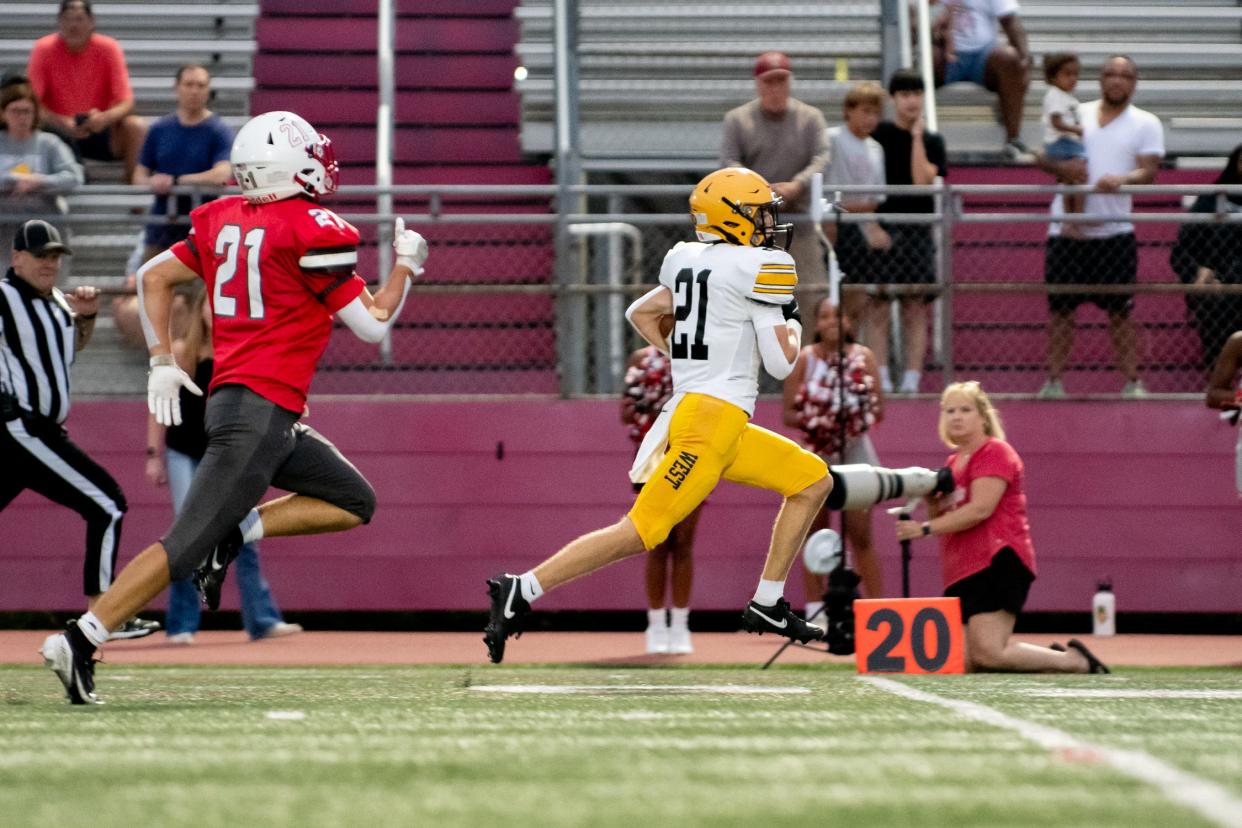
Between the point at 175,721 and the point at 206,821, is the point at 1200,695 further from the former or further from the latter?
the point at 206,821

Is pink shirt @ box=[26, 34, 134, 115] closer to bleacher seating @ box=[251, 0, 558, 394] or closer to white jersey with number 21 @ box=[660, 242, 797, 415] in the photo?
bleacher seating @ box=[251, 0, 558, 394]

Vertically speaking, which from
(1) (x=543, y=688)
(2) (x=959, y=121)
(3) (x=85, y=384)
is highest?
(2) (x=959, y=121)

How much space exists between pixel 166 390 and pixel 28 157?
5793mm

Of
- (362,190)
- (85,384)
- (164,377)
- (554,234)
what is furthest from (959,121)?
(164,377)

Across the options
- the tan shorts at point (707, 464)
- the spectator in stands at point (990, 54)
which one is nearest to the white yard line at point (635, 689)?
the tan shorts at point (707, 464)

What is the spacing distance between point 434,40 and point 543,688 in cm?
926

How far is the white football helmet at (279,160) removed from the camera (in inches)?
255

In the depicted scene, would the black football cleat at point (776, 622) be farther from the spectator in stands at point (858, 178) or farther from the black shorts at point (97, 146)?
the black shorts at point (97, 146)

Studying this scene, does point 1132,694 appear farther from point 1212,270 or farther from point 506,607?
point 1212,270

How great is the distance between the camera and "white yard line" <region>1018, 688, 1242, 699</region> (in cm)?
658

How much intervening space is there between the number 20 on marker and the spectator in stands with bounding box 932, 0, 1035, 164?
5946 millimetres

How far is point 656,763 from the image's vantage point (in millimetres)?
Answer: 4434

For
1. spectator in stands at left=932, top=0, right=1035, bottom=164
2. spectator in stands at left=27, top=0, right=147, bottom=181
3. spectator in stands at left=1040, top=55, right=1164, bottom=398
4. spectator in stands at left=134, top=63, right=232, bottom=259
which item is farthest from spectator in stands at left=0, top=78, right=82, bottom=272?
spectator in stands at left=932, top=0, right=1035, bottom=164

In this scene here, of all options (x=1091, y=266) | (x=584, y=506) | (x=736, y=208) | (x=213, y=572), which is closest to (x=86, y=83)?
(x=584, y=506)
